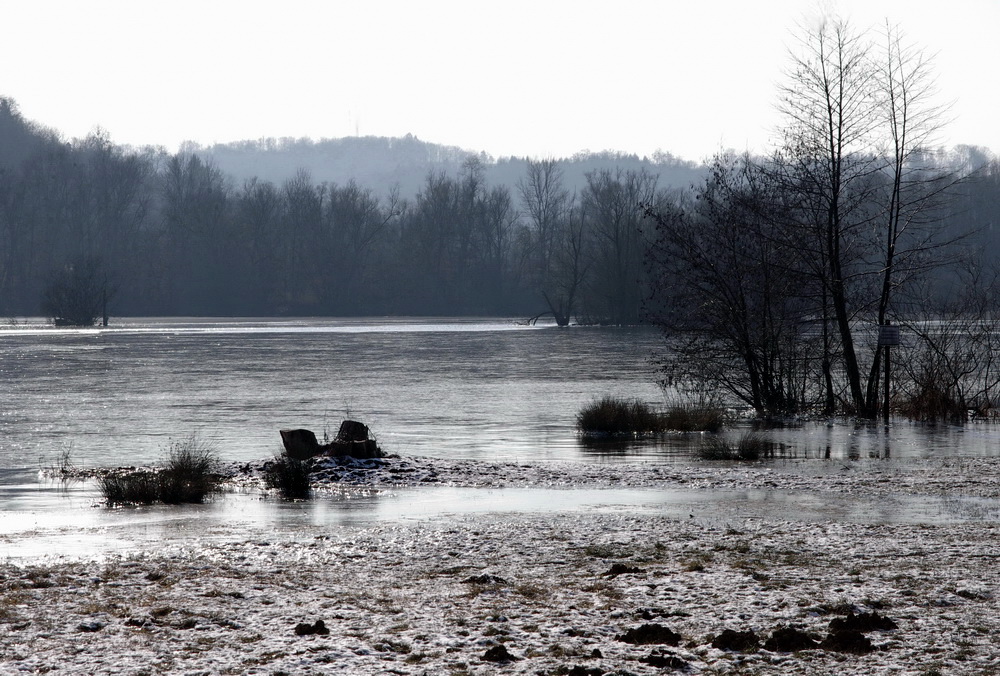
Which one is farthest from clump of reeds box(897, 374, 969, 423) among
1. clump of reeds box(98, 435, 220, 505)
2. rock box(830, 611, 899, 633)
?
rock box(830, 611, 899, 633)

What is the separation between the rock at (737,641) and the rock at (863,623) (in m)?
0.51

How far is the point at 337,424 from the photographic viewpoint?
22.3 metres

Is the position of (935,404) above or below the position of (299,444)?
above

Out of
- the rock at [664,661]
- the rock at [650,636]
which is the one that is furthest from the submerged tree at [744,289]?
the rock at [664,661]

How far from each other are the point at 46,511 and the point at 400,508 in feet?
13.1

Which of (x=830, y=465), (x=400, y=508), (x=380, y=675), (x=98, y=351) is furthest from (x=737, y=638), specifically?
(x=98, y=351)

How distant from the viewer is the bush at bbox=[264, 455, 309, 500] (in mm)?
13891

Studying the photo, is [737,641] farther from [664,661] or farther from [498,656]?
Answer: [498,656]

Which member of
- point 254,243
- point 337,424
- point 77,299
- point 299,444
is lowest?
point 337,424

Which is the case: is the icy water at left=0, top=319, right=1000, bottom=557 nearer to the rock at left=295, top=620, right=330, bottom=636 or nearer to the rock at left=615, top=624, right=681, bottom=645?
the rock at left=295, top=620, right=330, bottom=636

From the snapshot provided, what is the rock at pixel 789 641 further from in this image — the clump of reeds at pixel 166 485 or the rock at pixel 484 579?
the clump of reeds at pixel 166 485

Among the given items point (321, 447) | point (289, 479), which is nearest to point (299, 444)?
point (321, 447)

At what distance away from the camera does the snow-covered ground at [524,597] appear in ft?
20.1

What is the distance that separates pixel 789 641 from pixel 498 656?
167 centimetres
